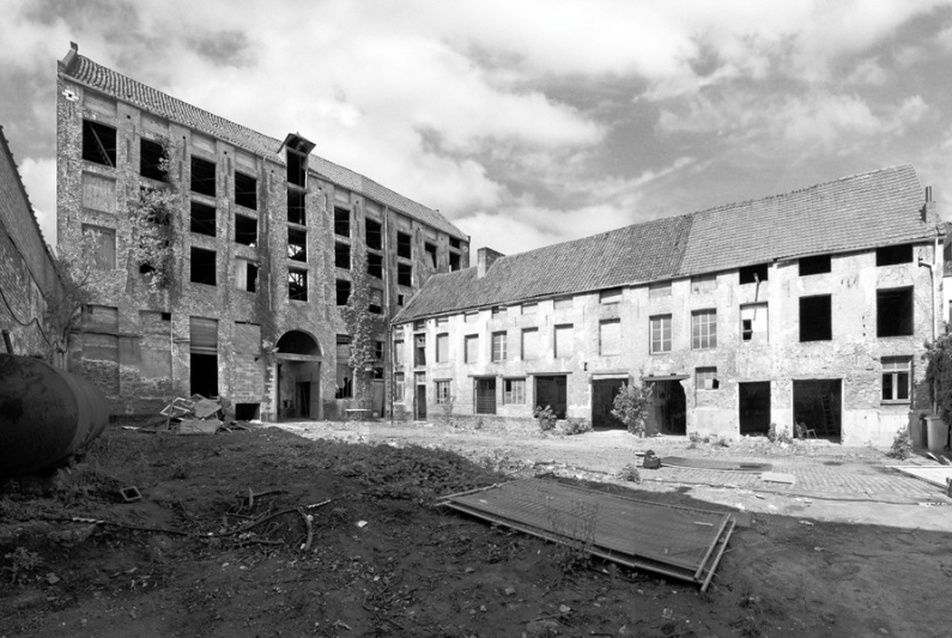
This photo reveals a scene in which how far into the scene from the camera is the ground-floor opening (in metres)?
19.5

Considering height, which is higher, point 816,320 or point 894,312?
point 894,312

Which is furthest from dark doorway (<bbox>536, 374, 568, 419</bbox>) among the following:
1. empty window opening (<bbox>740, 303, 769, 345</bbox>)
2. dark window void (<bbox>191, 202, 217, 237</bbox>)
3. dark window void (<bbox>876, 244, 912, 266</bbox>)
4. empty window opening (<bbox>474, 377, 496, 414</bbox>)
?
dark window void (<bbox>191, 202, 217, 237</bbox>)

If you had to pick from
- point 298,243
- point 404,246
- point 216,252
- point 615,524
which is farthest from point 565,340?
point 216,252

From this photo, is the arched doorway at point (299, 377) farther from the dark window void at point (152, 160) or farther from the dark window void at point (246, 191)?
the dark window void at point (152, 160)

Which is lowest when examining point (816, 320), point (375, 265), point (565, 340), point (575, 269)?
point (565, 340)

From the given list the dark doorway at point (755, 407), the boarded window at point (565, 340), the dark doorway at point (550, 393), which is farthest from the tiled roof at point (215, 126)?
the dark doorway at point (755, 407)

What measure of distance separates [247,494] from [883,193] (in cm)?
2028

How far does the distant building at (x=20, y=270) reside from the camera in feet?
30.8

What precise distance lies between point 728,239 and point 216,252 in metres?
21.7

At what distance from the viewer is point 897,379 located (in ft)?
49.7

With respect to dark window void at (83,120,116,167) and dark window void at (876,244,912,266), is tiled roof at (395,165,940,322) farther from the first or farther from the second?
dark window void at (83,120,116,167)

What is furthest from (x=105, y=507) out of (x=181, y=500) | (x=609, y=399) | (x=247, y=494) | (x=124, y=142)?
(x=124, y=142)

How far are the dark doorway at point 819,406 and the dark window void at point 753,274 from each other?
3870mm

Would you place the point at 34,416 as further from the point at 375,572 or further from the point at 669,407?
the point at 669,407
